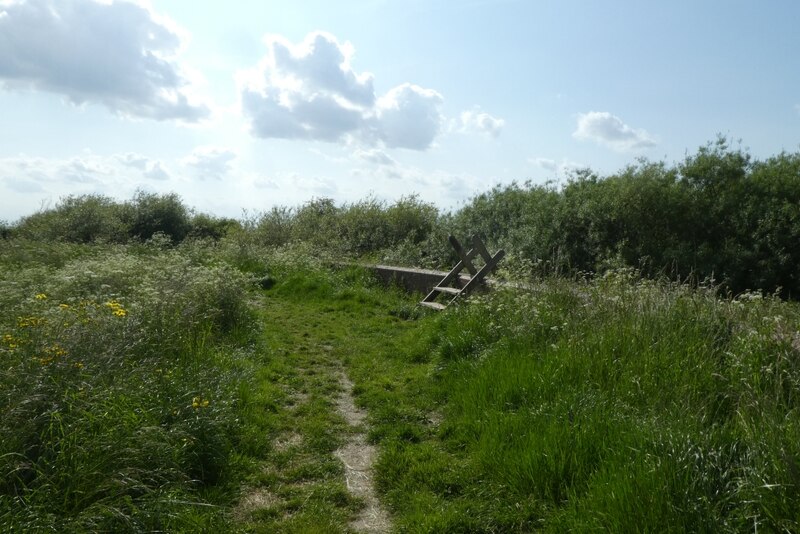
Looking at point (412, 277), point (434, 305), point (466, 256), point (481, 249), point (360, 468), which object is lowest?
point (360, 468)

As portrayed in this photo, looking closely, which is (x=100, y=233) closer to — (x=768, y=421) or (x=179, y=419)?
(x=179, y=419)

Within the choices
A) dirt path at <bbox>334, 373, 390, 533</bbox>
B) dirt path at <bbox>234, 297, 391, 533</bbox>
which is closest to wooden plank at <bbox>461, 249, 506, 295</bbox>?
dirt path at <bbox>234, 297, 391, 533</bbox>

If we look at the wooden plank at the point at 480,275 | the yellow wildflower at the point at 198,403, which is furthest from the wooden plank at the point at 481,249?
the yellow wildflower at the point at 198,403

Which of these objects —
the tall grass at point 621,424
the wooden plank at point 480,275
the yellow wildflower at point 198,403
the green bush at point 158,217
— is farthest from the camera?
the green bush at point 158,217

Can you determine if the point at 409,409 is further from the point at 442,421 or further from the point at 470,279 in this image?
the point at 470,279

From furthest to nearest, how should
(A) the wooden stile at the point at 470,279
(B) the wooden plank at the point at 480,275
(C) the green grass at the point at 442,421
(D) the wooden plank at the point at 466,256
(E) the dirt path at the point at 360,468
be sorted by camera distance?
(D) the wooden plank at the point at 466,256, (A) the wooden stile at the point at 470,279, (B) the wooden plank at the point at 480,275, (E) the dirt path at the point at 360,468, (C) the green grass at the point at 442,421

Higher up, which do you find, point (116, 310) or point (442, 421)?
point (116, 310)

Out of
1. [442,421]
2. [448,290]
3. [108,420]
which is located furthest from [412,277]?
[108,420]

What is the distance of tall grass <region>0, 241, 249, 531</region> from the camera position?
348 cm

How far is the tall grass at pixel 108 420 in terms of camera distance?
3477 mm

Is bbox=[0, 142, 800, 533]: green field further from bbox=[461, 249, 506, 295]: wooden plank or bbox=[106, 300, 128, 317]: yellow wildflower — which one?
bbox=[461, 249, 506, 295]: wooden plank

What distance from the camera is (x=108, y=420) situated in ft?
13.3

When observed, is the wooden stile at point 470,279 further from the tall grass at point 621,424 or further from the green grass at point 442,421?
the tall grass at point 621,424

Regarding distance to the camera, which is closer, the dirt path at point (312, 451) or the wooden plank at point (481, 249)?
the dirt path at point (312, 451)
